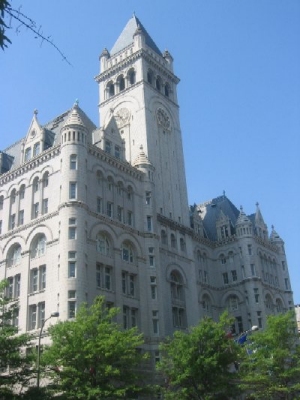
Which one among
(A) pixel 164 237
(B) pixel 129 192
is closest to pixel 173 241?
(A) pixel 164 237

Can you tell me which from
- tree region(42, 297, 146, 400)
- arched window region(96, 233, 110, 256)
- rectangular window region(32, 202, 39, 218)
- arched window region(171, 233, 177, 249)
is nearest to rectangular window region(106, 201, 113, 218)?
arched window region(96, 233, 110, 256)

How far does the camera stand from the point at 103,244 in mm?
58219

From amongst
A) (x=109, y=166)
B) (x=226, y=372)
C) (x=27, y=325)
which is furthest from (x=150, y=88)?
(x=226, y=372)

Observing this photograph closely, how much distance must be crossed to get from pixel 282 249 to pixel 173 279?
32547 mm

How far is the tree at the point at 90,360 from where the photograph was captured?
37562 millimetres

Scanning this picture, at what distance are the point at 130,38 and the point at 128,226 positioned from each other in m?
40.0

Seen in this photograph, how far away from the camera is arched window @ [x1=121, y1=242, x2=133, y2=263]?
60.4 metres

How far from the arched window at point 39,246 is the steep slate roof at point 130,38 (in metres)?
41.8

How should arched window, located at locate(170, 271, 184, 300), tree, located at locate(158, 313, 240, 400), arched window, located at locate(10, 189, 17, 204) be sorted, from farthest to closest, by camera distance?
arched window, located at locate(170, 271, 184, 300), arched window, located at locate(10, 189, 17, 204), tree, located at locate(158, 313, 240, 400)

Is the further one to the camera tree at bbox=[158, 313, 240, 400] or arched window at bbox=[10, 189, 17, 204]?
arched window at bbox=[10, 189, 17, 204]

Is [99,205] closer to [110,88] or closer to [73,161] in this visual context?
[73,161]

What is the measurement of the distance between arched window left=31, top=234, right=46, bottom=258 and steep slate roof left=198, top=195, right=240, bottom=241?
38.4 meters

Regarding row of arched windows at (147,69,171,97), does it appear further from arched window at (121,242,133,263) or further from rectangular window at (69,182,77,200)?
arched window at (121,242,133,263)

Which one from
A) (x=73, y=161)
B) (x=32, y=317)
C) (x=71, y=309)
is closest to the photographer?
(x=71, y=309)
